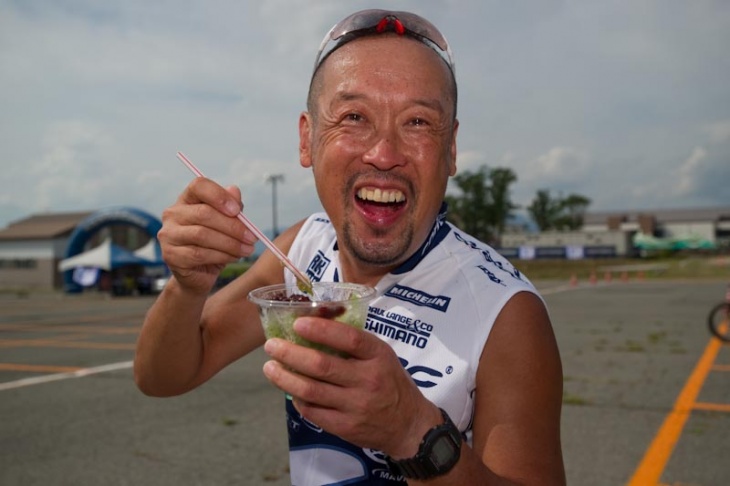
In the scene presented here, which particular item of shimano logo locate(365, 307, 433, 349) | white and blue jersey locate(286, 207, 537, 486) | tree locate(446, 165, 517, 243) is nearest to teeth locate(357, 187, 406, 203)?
white and blue jersey locate(286, 207, 537, 486)

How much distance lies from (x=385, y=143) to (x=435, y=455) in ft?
2.85

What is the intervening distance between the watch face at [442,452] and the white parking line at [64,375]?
8.25 metres

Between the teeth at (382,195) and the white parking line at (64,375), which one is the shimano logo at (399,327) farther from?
the white parking line at (64,375)

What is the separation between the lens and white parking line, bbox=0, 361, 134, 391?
7.98 metres

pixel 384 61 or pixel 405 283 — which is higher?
pixel 384 61

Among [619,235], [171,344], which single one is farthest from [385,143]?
[619,235]

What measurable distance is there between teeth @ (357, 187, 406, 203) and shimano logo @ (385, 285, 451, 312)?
0.31 m

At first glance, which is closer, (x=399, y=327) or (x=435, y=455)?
(x=435, y=455)

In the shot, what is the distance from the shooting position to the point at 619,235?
70.5 meters

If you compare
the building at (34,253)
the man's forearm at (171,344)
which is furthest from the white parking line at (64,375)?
the building at (34,253)

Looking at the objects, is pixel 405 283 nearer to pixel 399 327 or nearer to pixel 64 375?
pixel 399 327

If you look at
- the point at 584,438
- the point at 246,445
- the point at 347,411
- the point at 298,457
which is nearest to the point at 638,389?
the point at 584,438

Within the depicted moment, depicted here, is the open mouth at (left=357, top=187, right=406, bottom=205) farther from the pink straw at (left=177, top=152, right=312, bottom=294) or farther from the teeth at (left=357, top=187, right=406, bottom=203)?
the pink straw at (left=177, top=152, right=312, bottom=294)

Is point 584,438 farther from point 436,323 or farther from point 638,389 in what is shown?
point 436,323
